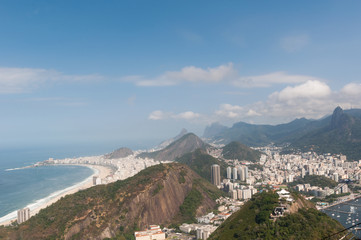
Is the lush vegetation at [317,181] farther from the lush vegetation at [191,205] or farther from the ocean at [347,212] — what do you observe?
the lush vegetation at [191,205]

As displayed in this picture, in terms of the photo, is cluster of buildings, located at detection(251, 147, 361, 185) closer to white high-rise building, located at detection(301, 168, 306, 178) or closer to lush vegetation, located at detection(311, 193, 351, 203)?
white high-rise building, located at detection(301, 168, 306, 178)

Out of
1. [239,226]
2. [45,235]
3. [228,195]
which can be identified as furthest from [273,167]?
[45,235]

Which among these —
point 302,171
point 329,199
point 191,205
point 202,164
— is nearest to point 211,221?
point 191,205

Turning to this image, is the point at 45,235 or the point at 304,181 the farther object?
the point at 304,181

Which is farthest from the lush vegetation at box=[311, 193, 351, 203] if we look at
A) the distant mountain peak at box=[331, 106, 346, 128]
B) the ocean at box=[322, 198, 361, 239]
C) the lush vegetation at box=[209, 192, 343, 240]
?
the distant mountain peak at box=[331, 106, 346, 128]

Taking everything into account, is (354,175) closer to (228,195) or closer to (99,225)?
(228,195)

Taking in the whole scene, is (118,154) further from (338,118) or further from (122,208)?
(338,118)

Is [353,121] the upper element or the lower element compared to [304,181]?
upper

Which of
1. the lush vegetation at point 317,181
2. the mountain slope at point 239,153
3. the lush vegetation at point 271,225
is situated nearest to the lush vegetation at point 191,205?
the lush vegetation at point 271,225
